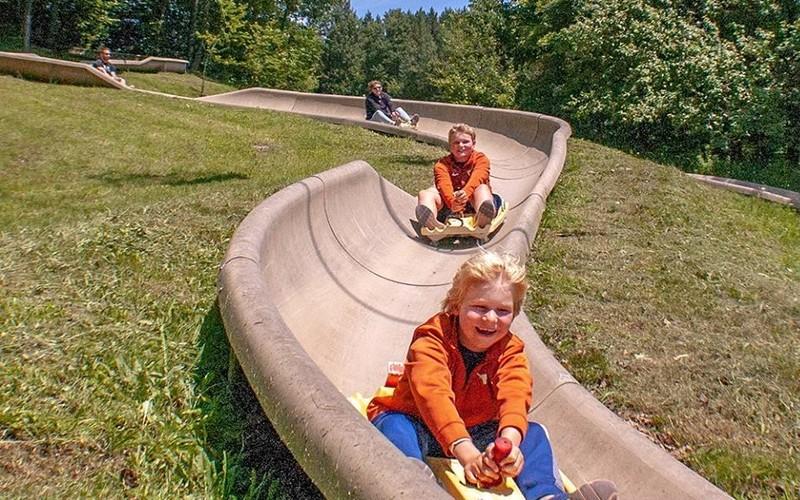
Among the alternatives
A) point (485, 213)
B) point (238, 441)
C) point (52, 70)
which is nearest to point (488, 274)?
point (238, 441)

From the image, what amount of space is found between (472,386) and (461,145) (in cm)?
441

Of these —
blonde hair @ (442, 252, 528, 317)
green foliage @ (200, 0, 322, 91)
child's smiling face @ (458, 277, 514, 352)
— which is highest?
green foliage @ (200, 0, 322, 91)

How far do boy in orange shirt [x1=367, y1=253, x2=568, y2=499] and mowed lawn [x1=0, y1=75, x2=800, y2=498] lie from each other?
1.62 feet

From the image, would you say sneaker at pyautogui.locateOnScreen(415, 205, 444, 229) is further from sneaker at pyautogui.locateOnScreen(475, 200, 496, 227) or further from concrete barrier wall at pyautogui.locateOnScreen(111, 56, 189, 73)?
concrete barrier wall at pyautogui.locateOnScreen(111, 56, 189, 73)

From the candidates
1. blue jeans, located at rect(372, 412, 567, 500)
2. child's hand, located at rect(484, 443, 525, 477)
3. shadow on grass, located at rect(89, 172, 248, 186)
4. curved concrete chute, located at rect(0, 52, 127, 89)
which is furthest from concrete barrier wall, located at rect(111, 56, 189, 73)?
child's hand, located at rect(484, 443, 525, 477)

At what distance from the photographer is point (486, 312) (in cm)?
272

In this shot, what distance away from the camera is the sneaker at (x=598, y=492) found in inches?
89.8

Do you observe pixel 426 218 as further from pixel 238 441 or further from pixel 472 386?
pixel 238 441

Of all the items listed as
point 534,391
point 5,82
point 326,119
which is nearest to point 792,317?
point 534,391

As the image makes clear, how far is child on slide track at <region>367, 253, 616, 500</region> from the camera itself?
2.46m

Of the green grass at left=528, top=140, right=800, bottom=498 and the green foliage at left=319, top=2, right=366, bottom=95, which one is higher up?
the green foliage at left=319, top=2, right=366, bottom=95

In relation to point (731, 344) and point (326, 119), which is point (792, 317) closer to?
point (731, 344)

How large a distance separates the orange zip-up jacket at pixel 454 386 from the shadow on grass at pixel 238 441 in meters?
0.42

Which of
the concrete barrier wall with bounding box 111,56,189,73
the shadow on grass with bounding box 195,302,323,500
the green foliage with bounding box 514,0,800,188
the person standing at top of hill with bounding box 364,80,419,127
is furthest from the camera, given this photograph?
the concrete barrier wall with bounding box 111,56,189,73
